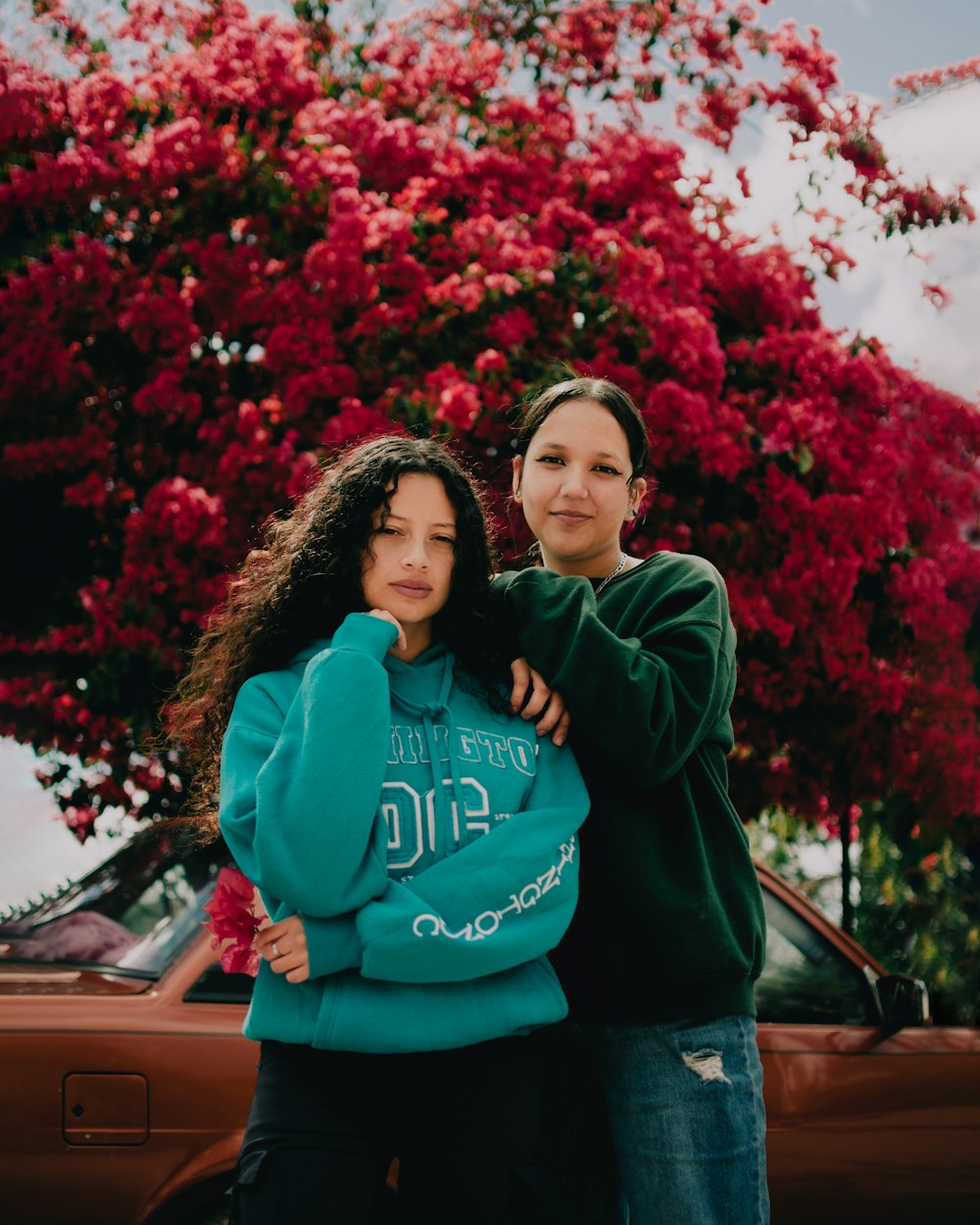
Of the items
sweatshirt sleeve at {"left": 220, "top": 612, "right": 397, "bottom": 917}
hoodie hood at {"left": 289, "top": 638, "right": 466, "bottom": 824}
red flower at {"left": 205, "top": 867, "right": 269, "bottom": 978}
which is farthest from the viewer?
red flower at {"left": 205, "top": 867, "right": 269, "bottom": 978}

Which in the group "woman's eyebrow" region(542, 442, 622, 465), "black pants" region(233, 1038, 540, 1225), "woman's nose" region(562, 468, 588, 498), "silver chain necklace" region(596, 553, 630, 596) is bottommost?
"black pants" region(233, 1038, 540, 1225)

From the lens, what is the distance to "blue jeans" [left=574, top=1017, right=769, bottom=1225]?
1.78 metres

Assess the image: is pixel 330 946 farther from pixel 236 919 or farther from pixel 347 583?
pixel 347 583

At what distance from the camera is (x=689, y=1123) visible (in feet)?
5.92

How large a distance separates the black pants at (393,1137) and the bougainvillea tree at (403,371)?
2.69 m

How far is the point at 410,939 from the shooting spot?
5.16 feet

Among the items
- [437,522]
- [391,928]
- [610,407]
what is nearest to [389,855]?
[391,928]

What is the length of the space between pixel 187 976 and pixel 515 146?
3709 millimetres

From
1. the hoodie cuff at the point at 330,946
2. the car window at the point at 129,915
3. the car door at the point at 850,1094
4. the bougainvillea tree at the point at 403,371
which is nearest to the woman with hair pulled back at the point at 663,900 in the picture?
A: the hoodie cuff at the point at 330,946

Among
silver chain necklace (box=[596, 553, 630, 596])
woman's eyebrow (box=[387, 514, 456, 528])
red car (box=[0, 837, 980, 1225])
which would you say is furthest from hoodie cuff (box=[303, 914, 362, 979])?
red car (box=[0, 837, 980, 1225])

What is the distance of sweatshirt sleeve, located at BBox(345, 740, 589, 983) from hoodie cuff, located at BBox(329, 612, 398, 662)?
0.32m

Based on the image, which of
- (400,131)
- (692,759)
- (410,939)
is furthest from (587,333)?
(410,939)

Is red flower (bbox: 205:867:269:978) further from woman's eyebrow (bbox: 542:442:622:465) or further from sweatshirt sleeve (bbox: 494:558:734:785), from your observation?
woman's eyebrow (bbox: 542:442:622:465)

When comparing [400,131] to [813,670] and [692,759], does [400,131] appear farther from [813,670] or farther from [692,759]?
[692,759]
